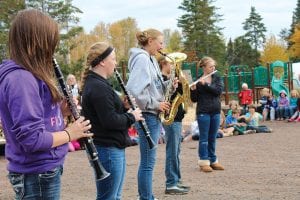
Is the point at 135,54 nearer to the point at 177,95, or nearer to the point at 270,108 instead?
the point at 177,95

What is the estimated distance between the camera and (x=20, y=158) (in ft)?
9.02

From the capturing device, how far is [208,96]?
8.18 metres

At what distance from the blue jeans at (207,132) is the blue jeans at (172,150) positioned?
168 cm

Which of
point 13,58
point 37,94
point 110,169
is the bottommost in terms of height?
point 110,169

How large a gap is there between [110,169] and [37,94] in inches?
56.1

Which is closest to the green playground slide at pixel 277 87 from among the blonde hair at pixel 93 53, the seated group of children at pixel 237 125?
the seated group of children at pixel 237 125

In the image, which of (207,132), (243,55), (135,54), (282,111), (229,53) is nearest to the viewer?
(135,54)

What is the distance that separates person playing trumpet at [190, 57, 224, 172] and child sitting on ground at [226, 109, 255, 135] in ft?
22.3

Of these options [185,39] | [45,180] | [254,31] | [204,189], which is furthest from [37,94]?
[254,31]

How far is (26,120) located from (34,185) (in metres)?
0.38

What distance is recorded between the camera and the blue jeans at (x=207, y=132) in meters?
8.09

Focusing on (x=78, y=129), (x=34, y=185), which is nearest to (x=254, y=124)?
(x=78, y=129)

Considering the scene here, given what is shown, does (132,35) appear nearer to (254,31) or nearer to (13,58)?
(254,31)

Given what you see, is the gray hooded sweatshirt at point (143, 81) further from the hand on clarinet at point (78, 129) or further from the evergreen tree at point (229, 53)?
the evergreen tree at point (229, 53)
